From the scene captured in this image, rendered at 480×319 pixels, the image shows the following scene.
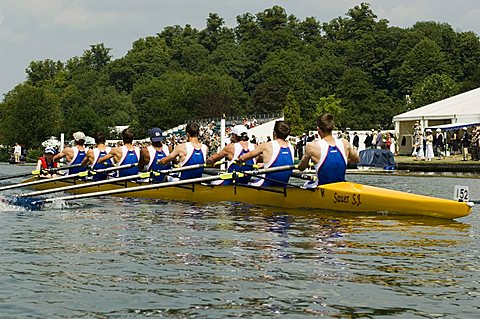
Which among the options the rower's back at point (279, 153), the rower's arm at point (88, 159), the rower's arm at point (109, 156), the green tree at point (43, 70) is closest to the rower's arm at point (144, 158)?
the rower's arm at point (109, 156)

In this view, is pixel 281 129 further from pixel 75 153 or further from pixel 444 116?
pixel 444 116

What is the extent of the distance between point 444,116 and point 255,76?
97145 millimetres

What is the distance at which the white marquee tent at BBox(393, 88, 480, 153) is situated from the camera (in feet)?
139

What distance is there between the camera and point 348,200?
12.8m

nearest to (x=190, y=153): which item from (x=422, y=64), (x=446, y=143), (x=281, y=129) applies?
(x=281, y=129)

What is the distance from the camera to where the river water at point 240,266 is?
7.15 meters

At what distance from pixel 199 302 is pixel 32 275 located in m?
1.94

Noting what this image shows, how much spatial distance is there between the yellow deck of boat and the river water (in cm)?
17

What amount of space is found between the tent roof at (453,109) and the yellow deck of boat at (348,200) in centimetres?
2862

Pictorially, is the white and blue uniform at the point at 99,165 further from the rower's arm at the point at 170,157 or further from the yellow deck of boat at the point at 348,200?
the yellow deck of boat at the point at 348,200

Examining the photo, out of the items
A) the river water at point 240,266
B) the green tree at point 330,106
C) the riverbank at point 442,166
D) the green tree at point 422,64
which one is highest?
the green tree at point 422,64

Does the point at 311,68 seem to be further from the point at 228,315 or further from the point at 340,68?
the point at 228,315

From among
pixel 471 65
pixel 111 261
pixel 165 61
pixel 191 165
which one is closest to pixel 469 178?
pixel 191 165

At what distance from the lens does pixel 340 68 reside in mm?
121438
